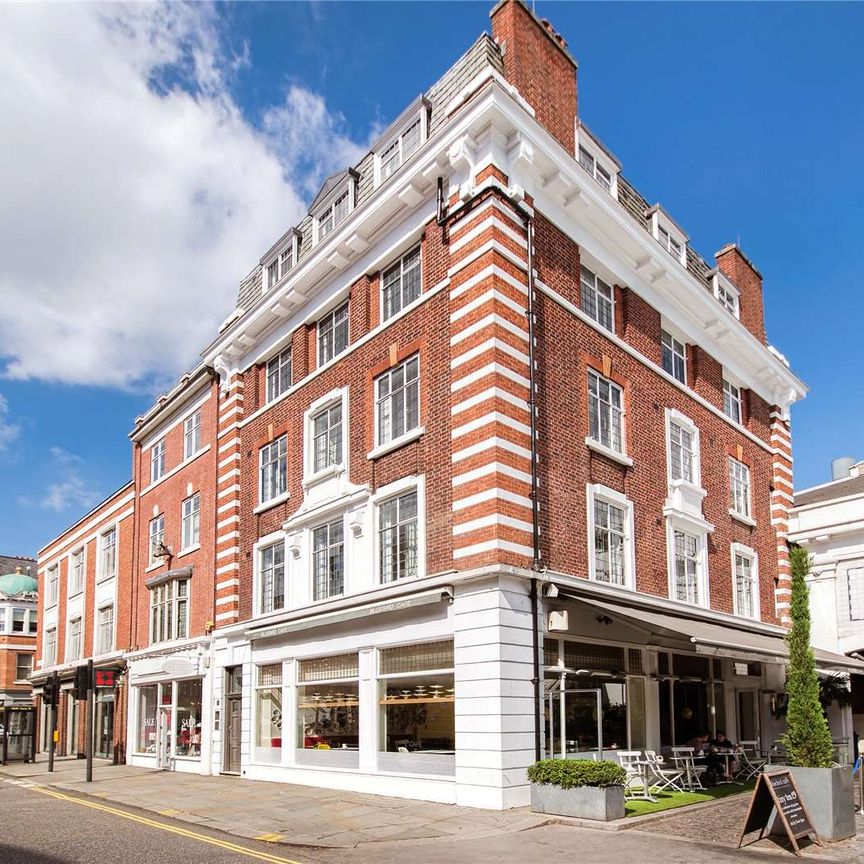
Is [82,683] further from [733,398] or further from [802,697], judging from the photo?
[733,398]

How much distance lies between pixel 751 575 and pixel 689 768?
976 centimetres

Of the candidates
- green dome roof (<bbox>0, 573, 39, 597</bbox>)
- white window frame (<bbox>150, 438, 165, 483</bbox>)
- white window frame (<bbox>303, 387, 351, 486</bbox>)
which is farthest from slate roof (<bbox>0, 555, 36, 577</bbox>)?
white window frame (<bbox>303, 387, 351, 486</bbox>)

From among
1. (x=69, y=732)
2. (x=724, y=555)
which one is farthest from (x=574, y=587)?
(x=69, y=732)

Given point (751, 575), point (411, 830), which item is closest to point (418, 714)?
point (411, 830)

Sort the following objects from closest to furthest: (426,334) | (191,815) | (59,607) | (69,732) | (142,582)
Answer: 1. (191,815)
2. (426,334)
3. (142,582)
4. (69,732)
5. (59,607)

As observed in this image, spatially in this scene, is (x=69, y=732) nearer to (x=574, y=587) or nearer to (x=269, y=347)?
(x=269, y=347)

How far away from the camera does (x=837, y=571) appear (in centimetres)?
3106

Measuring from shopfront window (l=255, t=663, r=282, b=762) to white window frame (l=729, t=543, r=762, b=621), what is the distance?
12.2 metres

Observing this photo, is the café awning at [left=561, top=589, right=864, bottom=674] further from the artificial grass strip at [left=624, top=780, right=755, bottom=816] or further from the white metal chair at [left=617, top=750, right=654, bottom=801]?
the artificial grass strip at [left=624, top=780, right=755, bottom=816]

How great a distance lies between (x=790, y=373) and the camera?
2998cm

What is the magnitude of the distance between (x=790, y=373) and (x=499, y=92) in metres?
16.5

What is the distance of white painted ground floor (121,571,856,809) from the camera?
53.4ft

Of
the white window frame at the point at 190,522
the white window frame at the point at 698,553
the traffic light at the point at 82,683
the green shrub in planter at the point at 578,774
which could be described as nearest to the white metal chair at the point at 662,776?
the green shrub in planter at the point at 578,774

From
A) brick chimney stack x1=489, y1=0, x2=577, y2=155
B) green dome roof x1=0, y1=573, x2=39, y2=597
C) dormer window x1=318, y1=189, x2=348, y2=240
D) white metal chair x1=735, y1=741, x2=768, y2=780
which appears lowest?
white metal chair x1=735, y1=741, x2=768, y2=780
